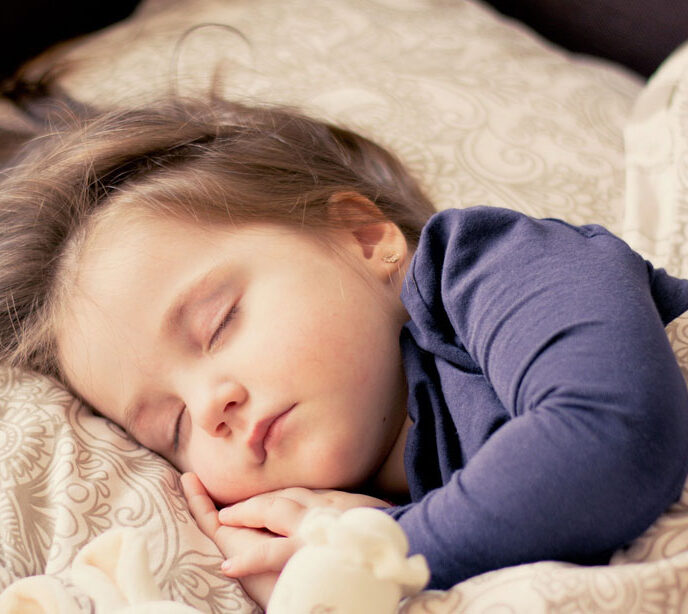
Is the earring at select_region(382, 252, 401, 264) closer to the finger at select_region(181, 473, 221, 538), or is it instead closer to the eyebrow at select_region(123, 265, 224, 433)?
the eyebrow at select_region(123, 265, 224, 433)

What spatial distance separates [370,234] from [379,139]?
0.30 metres

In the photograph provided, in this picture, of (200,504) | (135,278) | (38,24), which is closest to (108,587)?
(200,504)

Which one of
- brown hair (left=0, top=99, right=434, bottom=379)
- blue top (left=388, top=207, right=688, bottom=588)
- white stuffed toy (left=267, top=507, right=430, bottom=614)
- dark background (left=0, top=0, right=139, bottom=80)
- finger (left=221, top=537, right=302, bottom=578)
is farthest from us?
dark background (left=0, top=0, right=139, bottom=80)

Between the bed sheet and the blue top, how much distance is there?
0.12ft

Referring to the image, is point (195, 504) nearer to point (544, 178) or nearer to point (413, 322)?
point (413, 322)

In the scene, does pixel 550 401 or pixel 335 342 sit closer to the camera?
pixel 550 401

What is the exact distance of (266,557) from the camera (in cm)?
71

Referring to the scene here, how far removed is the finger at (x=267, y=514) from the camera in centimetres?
76

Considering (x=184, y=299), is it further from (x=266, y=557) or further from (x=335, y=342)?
(x=266, y=557)

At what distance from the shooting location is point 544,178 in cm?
114

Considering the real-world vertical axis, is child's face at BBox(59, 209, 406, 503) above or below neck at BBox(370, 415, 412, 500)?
above

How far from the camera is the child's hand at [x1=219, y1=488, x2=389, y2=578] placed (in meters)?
0.72

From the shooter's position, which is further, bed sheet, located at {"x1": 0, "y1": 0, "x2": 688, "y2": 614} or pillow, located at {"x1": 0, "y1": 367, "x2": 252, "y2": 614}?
pillow, located at {"x1": 0, "y1": 367, "x2": 252, "y2": 614}

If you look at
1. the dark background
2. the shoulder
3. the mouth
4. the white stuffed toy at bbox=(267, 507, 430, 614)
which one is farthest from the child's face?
the dark background
